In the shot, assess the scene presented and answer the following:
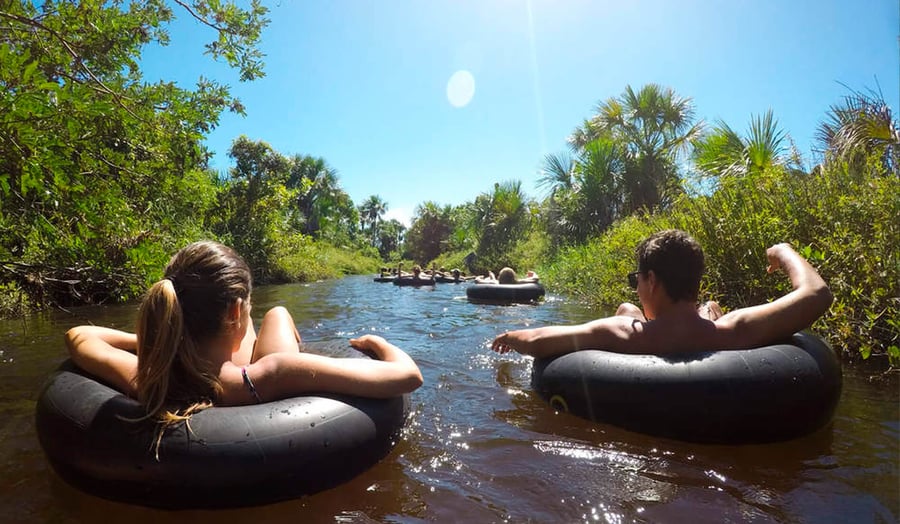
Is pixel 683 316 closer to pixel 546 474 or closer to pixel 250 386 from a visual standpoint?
pixel 546 474

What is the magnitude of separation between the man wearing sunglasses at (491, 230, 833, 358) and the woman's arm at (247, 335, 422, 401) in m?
1.41

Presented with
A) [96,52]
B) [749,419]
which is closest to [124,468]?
[749,419]

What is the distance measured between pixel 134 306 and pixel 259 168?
14.2 m

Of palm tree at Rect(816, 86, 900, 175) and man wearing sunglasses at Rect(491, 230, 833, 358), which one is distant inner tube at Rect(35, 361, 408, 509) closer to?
man wearing sunglasses at Rect(491, 230, 833, 358)

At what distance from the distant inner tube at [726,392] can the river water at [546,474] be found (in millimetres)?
121

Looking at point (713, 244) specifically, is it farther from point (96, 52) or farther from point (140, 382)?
point (96, 52)

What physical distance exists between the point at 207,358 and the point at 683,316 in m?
2.79

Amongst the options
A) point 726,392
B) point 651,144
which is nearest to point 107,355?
point 726,392

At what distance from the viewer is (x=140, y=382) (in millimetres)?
1910

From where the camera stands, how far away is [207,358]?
2105 millimetres

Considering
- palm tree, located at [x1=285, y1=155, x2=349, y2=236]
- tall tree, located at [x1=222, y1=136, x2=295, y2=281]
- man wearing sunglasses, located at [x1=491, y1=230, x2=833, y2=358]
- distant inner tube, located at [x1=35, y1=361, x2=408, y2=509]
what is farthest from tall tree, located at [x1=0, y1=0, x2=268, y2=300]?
palm tree, located at [x1=285, y1=155, x2=349, y2=236]

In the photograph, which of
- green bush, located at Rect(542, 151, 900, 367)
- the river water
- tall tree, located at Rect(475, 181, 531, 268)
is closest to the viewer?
the river water

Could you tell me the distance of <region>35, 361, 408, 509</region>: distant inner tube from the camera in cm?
181

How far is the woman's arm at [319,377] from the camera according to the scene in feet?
7.02
